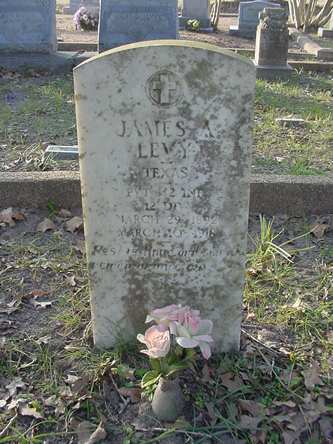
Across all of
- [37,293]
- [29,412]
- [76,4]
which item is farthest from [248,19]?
[29,412]

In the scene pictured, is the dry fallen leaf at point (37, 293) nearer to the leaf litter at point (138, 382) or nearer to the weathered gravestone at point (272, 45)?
the leaf litter at point (138, 382)

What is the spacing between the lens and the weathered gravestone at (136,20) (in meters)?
8.38

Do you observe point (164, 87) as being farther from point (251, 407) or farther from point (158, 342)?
point (251, 407)

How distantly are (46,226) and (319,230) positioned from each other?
188cm

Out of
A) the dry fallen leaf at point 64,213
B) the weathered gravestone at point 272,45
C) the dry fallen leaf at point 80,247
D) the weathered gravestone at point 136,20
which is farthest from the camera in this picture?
the weathered gravestone at point 136,20

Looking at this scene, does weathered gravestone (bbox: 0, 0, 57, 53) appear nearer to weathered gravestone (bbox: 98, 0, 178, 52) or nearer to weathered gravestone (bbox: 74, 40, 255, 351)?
weathered gravestone (bbox: 98, 0, 178, 52)

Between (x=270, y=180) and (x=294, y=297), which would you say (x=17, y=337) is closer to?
(x=294, y=297)

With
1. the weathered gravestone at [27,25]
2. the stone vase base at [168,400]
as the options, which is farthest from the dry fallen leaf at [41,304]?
the weathered gravestone at [27,25]

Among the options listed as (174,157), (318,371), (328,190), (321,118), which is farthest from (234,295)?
(321,118)

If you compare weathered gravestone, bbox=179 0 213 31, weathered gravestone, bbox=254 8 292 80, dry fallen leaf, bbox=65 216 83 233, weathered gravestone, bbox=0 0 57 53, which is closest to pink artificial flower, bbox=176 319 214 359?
dry fallen leaf, bbox=65 216 83 233

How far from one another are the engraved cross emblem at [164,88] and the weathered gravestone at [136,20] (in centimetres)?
667

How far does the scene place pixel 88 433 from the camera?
227cm

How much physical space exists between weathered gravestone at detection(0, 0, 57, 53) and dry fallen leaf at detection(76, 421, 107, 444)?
6934mm

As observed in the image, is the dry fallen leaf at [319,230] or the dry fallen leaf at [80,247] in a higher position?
the dry fallen leaf at [319,230]
